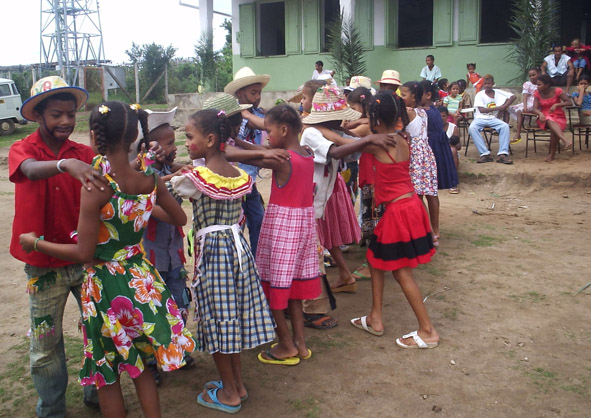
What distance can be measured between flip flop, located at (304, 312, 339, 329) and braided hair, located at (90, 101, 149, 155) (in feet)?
7.28

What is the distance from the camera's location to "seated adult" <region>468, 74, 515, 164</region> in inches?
383

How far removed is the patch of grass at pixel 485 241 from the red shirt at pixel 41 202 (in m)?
Result: 4.60

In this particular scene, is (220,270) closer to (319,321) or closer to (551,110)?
A: (319,321)

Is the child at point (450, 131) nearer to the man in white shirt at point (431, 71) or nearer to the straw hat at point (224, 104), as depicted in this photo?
the straw hat at point (224, 104)

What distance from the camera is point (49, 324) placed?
285cm

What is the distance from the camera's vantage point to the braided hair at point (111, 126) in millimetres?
2498

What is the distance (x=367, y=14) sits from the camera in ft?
48.3

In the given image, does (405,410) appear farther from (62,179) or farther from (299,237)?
(62,179)

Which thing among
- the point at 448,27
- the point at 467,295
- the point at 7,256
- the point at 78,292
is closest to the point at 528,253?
the point at 467,295

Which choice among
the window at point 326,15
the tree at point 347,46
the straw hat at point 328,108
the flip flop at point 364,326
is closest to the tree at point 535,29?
the tree at point 347,46

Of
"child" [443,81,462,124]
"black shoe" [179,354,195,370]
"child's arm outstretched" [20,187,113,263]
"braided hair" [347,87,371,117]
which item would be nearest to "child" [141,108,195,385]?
"black shoe" [179,354,195,370]

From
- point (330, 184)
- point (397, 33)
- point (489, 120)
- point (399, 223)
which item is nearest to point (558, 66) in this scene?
point (489, 120)

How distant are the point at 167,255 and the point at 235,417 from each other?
1037 mm

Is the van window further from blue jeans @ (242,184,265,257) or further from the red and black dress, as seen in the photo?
the red and black dress
